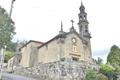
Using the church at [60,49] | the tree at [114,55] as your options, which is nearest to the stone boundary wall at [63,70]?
the church at [60,49]

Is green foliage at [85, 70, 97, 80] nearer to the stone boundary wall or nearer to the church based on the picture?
the stone boundary wall

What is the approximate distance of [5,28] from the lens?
30469 mm

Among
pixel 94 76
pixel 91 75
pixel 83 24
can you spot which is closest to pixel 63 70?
pixel 91 75

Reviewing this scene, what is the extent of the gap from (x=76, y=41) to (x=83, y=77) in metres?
12.1

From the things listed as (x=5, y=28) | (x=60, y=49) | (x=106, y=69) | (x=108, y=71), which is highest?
(x=5, y=28)

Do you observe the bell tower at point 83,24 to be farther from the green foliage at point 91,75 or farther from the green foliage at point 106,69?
the green foliage at point 91,75

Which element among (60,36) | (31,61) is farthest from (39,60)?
(60,36)

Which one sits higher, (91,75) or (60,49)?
(60,49)

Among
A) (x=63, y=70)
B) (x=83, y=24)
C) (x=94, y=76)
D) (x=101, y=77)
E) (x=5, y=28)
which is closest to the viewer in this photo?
(x=5, y=28)

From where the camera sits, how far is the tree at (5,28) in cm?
2956

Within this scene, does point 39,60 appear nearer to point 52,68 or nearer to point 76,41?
point 76,41

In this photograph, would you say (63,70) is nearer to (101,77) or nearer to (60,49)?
(101,77)

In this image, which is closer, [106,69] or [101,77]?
[101,77]

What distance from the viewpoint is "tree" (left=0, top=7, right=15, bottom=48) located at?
29562 millimetres
